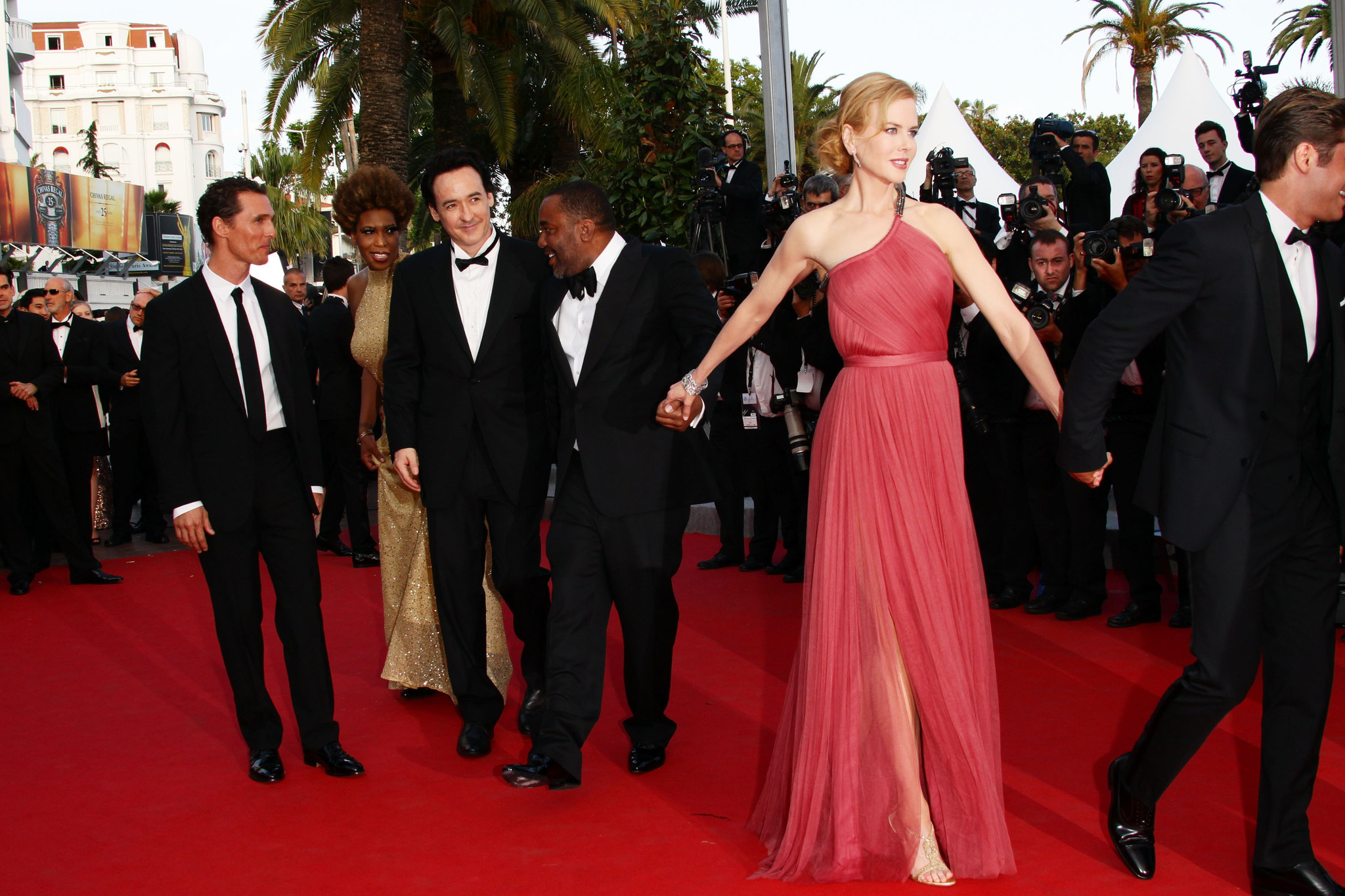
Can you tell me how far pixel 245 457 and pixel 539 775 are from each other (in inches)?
60.2

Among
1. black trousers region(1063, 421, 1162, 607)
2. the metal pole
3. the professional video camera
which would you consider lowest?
black trousers region(1063, 421, 1162, 607)

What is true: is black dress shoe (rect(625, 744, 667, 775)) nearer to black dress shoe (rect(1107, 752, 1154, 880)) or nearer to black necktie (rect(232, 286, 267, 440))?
black dress shoe (rect(1107, 752, 1154, 880))

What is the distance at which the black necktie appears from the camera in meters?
4.42

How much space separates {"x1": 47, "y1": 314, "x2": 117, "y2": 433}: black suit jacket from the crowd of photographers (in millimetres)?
5120

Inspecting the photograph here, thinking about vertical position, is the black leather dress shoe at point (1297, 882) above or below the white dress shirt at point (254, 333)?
below

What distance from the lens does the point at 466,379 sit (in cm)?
→ 464

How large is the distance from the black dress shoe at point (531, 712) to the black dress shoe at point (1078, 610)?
2.83 metres

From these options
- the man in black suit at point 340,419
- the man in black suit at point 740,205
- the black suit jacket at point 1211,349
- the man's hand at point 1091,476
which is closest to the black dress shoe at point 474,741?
the man's hand at point 1091,476

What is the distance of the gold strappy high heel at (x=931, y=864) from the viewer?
3.24 meters

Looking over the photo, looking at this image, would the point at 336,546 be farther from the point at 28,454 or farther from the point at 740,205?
the point at 740,205

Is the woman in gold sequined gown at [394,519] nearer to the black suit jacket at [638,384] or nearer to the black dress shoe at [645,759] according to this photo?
the black dress shoe at [645,759]

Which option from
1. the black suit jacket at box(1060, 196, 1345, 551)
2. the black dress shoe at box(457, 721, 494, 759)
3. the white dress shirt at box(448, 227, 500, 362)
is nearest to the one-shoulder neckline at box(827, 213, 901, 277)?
the black suit jacket at box(1060, 196, 1345, 551)

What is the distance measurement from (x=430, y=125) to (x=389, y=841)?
24.8 meters

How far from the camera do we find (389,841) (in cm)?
383
